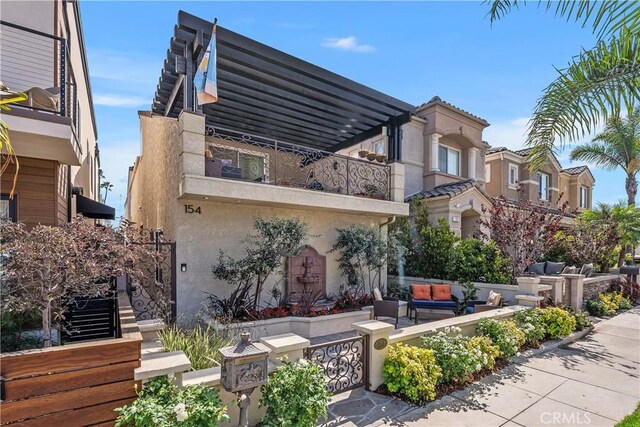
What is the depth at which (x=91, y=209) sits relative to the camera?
34.8ft

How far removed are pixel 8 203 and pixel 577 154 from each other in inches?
1103

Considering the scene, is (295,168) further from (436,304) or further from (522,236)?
(522,236)

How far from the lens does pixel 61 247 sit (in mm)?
3781

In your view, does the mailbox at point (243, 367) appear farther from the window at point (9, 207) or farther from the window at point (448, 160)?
the window at point (448, 160)

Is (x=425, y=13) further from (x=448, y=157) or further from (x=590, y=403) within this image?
(x=448, y=157)

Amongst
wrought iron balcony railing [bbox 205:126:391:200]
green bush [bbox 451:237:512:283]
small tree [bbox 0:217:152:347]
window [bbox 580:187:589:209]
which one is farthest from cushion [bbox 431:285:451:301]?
window [bbox 580:187:589:209]

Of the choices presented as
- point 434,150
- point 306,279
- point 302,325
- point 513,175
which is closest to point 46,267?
point 302,325

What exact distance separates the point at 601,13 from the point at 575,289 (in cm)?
963

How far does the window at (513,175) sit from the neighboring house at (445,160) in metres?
5.47

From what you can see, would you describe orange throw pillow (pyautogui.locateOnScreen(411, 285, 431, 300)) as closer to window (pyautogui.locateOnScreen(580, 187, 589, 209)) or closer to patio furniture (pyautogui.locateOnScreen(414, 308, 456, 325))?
patio furniture (pyautogui.locateOnScreen(414, 308, 456, 325))

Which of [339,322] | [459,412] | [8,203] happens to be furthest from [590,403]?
[8,203]

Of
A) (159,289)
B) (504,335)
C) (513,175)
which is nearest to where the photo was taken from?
(504,335)

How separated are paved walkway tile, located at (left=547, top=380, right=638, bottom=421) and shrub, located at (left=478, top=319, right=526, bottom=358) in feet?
3.68

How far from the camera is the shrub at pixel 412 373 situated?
515 cm
